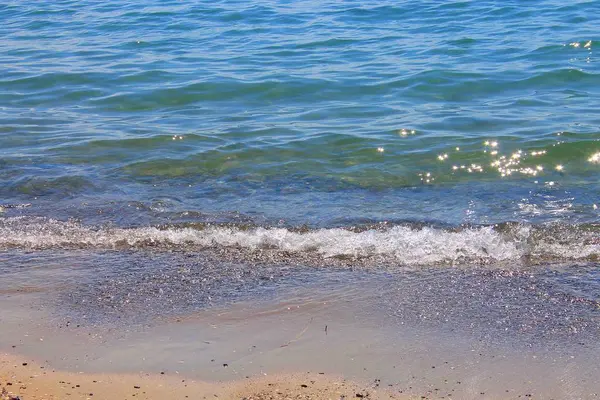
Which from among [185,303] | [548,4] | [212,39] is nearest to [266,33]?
[212,39]

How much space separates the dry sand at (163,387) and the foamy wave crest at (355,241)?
6.18ft

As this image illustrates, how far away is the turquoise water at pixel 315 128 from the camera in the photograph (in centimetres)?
723

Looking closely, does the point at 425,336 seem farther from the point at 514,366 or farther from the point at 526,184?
the point at 526,184

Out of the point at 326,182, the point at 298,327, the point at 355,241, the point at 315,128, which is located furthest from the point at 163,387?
the point at 315,128

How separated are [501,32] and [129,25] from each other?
6887mm

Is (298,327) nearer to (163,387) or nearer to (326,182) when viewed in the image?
(163,387)

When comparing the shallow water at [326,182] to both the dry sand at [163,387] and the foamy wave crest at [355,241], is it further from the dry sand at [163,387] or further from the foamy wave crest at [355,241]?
the dry sand at [163,387]

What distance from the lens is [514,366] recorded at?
4633mm

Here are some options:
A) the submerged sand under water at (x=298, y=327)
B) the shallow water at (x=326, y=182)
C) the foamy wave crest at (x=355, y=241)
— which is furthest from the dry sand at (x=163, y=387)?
the foamy wave crest at (x=355, y=241)

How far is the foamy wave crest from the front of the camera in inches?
249

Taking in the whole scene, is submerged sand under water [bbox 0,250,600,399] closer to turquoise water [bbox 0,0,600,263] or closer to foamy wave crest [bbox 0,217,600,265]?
foamy wave crest [bbox 0,217,600,265]

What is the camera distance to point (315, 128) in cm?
999

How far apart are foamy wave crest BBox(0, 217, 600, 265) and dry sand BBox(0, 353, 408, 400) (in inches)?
74.1

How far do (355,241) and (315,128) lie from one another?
140 inches
